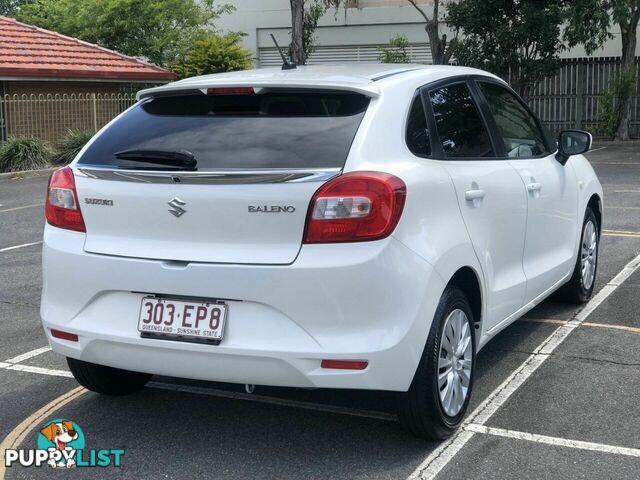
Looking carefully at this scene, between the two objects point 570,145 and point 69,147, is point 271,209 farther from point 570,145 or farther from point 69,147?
point 69,147

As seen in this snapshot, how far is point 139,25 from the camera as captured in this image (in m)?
30.1

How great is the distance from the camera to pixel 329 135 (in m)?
4.00

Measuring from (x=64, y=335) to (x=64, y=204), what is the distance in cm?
61

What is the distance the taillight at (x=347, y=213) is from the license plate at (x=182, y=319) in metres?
0.51

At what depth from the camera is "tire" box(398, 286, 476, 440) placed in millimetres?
4059

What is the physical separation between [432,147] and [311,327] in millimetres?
1175

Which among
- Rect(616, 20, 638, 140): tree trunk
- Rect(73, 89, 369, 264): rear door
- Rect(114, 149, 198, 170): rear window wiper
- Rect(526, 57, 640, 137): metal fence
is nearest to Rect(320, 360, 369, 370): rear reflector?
Rect(73, 89, 369, 264): rear door

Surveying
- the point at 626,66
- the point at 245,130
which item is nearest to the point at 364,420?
the point at 245,130

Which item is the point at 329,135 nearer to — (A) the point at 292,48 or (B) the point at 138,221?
(B) the point at 138,221

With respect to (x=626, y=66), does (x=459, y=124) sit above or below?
below

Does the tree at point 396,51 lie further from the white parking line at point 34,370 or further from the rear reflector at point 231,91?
the rear reflector at point 231,91

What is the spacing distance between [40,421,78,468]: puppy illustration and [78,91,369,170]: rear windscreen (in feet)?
4.26

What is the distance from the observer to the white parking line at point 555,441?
4.14 metres

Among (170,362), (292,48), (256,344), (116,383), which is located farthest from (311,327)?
(292,48)
